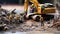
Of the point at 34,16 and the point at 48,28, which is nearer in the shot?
the point at 48,28

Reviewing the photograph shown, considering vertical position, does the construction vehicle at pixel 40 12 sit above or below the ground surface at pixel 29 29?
above

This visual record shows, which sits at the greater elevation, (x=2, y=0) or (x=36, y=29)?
(x=2, y=0)

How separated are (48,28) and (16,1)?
16.1 feet

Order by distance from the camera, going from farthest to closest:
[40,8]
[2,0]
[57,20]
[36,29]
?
[2,0] → [40,8] → [57,20] → [36,29]

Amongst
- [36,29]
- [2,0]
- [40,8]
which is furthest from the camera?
[2,0]

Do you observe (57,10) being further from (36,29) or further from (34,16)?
(36,29)

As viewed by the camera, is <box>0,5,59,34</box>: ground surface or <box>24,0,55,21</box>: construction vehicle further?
<box>24,0,55,21</box>: construction vehicle

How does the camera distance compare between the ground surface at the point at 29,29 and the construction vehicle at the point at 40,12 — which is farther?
the construction vehicle at the point at 40,12

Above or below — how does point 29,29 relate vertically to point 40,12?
below

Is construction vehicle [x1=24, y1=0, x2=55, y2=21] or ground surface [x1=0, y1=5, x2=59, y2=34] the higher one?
construction vehicle [x1=24, y1=0, x2=55, y2=21]

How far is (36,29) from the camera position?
5328mm

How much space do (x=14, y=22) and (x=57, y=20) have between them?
4.30 feet

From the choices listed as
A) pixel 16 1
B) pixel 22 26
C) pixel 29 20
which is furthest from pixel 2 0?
pixel 22 26

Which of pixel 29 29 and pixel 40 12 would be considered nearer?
pixel 29 29
